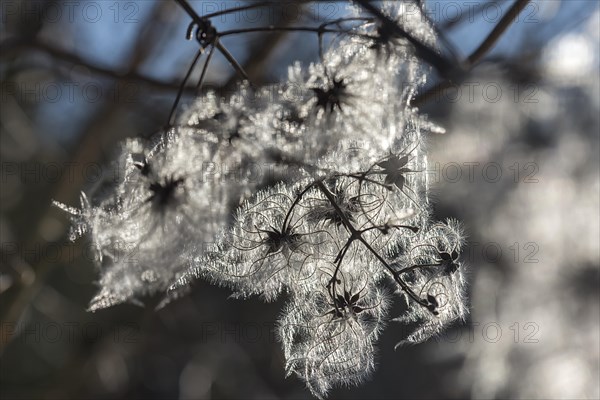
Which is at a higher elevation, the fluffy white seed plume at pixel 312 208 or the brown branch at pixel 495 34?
the brown branch at pixel 495 34

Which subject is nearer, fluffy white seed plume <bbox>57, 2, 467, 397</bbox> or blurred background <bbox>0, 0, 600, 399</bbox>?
fluffy white seed plume <bbox>57, 2, 467, 397</bbox>

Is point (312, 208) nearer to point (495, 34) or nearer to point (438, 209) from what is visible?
point (495, 34)

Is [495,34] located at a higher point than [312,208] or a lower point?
higher

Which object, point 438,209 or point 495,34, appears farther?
point 438,209

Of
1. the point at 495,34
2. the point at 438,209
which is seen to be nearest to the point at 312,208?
the point at 495,34

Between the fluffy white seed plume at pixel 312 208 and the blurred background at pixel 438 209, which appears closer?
the fluffy white seed plume at pixel 312 208

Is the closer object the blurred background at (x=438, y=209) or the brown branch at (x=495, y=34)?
the brown branch at (x=495, y=34)

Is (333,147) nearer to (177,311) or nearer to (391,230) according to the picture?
(391,230)

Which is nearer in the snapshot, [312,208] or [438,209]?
[312,208]

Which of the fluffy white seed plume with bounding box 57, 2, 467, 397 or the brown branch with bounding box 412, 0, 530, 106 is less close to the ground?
the brown branch with bounding box 412, 0, 530, 106
